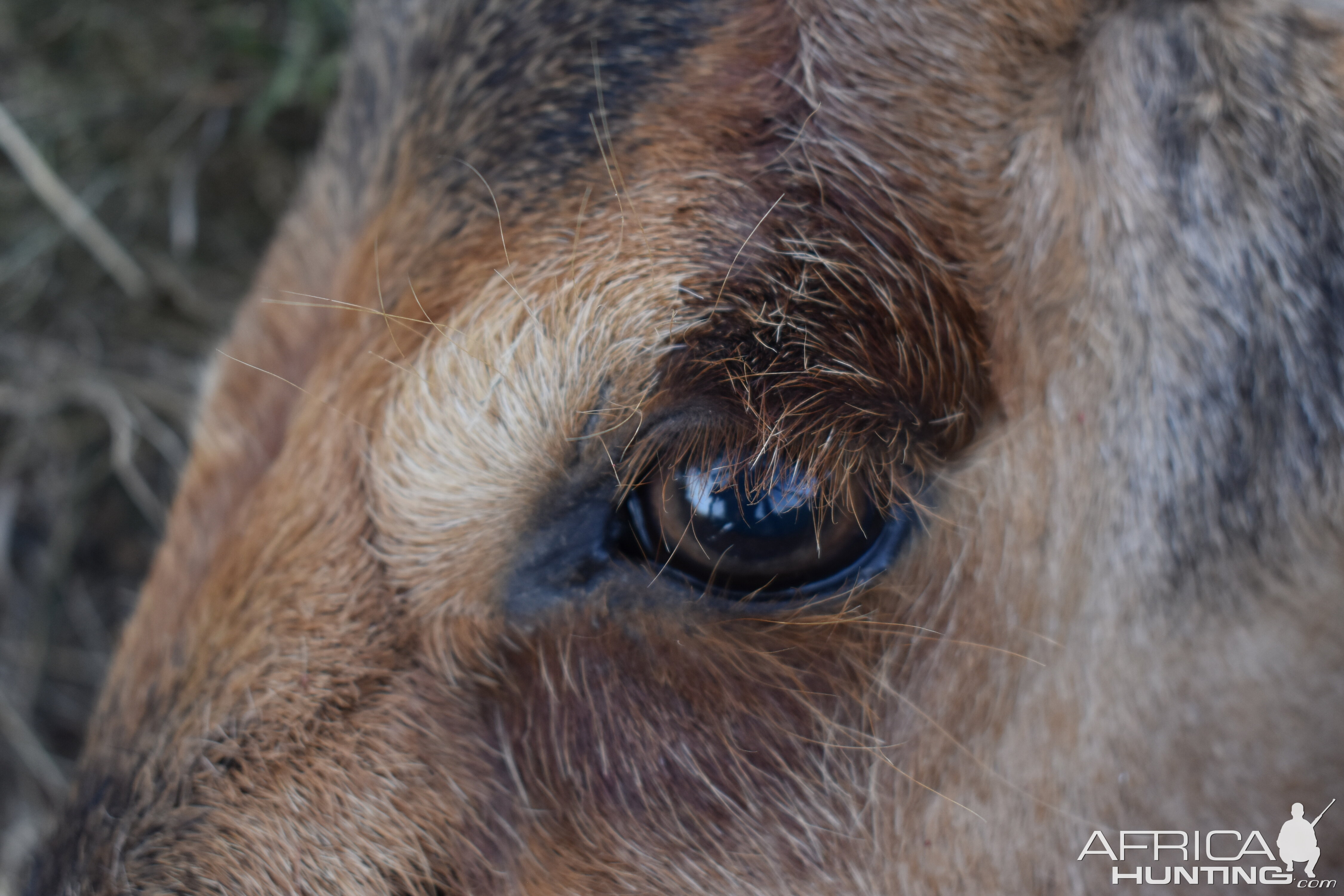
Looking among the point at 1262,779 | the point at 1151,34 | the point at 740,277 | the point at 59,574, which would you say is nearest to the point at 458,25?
the point at 740,277

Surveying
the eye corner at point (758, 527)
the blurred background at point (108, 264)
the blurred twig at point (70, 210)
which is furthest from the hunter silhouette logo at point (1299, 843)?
the blurred twig at point (70, 210)

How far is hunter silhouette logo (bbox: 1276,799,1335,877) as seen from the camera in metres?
1.38

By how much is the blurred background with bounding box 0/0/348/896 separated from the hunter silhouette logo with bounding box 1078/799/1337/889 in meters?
3.20

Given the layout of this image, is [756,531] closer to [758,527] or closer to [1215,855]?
[758,527]

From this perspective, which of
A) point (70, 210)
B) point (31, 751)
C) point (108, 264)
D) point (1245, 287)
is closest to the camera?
point (1245, 287)

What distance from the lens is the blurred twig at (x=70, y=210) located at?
3.49 meters

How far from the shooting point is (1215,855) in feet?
4.62

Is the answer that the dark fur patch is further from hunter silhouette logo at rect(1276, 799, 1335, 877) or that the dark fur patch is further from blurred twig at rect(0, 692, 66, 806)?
blurred twig at rect(0, 692, 66, 806)

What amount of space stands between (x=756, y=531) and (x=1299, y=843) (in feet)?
2.85

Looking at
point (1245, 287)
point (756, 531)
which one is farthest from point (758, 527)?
point (1245, 287)

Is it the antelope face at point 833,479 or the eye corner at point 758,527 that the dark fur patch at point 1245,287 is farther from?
the eye corner at point 758,527

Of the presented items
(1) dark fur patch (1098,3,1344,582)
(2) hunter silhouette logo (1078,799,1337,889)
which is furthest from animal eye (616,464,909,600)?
(2) hunter silhouette logo (1078,799,1337,889)

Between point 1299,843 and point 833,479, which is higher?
point 833,479

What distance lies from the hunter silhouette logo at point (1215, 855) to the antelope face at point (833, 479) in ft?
0.08
